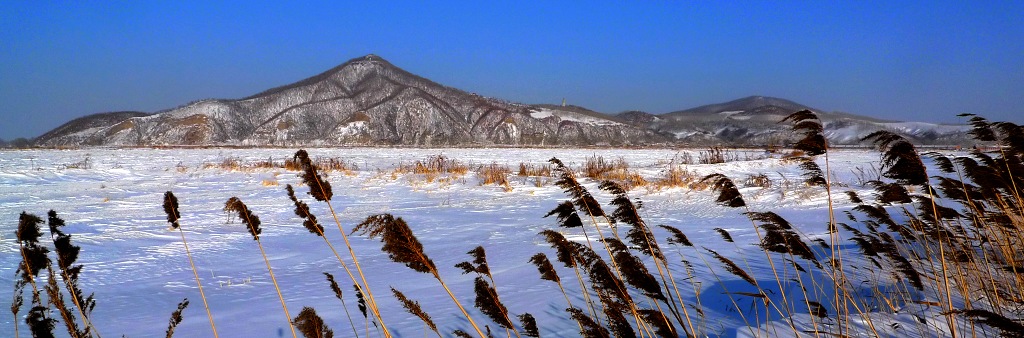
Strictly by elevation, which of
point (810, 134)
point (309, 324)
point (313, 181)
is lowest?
point (309, 324)

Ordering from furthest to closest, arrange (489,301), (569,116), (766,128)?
1. (569,116)
2. (766,128)
3. (489,301)

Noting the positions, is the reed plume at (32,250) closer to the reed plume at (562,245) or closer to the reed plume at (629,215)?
the reed plume at (562,245)

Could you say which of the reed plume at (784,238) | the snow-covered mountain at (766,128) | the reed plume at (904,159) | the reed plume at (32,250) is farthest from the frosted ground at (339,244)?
the snow-covered mountain at (766,128)

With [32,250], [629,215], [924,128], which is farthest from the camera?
[924,128]

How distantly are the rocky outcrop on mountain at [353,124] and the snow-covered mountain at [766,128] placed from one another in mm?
4216

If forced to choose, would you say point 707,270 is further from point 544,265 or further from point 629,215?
point 544,265

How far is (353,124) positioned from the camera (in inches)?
2218

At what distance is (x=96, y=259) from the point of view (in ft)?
17.1

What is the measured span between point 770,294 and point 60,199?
38.0 ft

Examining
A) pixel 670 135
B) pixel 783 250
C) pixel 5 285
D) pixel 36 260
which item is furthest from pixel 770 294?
pixel 670 135

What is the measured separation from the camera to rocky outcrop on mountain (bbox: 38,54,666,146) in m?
53.7

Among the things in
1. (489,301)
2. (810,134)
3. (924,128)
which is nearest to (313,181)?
(489,301)

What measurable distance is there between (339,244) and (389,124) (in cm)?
5303

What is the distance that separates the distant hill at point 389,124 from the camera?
52.8 m
